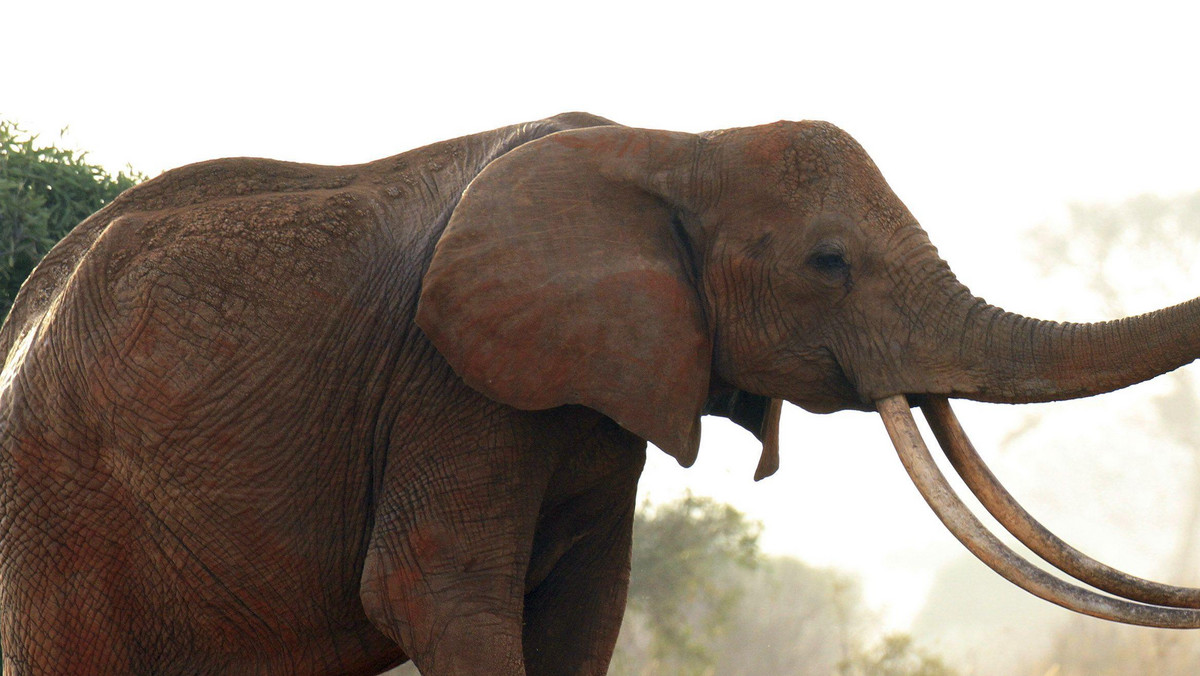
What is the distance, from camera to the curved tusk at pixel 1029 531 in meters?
3.36

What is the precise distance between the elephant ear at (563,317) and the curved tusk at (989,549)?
52 centimetres

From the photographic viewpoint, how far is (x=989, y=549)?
3.38m

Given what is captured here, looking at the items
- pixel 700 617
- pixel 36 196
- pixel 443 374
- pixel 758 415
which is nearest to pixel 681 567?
pixel 700 617

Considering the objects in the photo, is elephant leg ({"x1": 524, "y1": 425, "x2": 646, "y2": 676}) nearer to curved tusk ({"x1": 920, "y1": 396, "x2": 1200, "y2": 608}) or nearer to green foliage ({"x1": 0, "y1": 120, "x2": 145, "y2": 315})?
curved tusk ({"x1": 920, "y1": 396, "x2": 1200, "y2": 608})

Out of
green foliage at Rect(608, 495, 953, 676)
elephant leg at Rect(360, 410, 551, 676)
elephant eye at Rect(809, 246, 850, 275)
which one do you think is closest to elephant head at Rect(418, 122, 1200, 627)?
elephant eye at Rect(809, 246, 850, 275)

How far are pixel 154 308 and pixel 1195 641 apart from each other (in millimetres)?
9912

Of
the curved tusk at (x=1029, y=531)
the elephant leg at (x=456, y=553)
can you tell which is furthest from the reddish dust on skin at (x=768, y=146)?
the elephant leg at (x=456, y=553)

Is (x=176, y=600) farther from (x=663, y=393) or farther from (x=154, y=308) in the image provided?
(x=663, y=393)

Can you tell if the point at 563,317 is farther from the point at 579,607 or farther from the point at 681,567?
the point at 681,567

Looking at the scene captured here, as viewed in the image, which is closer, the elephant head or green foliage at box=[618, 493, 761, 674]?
the elephant head

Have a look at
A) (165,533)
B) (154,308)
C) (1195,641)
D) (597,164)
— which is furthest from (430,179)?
(1195,641)

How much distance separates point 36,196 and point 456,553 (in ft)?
12.8

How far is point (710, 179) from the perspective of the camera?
374cm

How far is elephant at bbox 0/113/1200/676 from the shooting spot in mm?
3588
